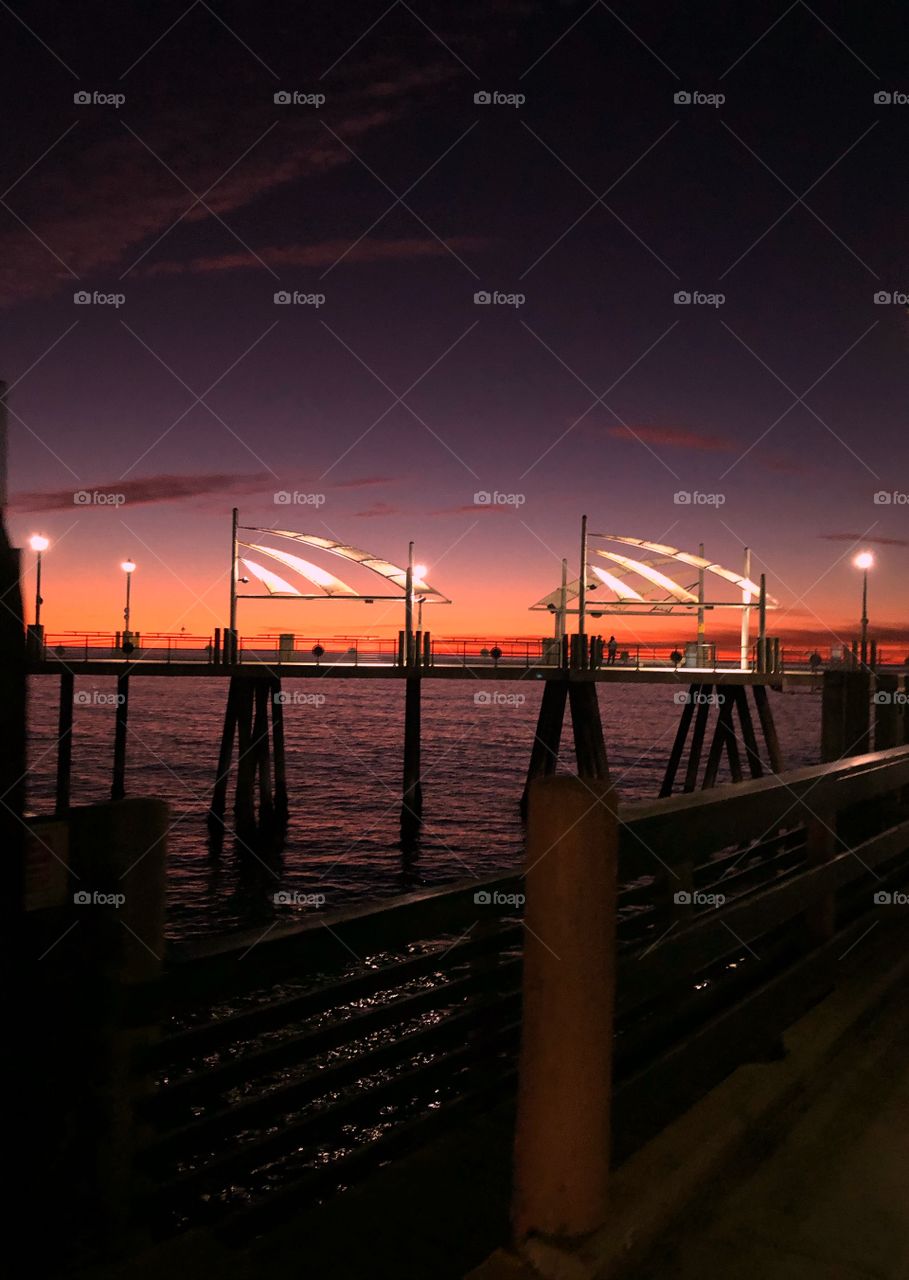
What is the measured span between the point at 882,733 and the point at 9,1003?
22.8 feet

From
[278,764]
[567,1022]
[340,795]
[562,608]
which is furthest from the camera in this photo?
[340,795]

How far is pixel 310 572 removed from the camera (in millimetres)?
27406

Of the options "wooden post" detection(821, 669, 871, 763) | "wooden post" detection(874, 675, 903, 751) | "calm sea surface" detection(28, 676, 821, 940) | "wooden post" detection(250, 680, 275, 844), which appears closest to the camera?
"wooden post" detection(821, 669, 871, 763)

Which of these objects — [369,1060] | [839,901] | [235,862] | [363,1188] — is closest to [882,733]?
[839,901]

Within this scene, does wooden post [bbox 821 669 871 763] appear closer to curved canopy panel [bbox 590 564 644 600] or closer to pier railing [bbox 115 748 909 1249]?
pier railing [bbox 115 748 909 1249]

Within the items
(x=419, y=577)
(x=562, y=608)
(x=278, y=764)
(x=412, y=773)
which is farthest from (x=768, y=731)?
(x=278, y=764)

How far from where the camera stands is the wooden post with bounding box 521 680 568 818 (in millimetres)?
20234

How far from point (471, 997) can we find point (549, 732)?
56.4ft

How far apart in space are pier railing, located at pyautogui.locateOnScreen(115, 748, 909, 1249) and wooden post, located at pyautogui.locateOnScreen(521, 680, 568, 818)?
1546 centimetres

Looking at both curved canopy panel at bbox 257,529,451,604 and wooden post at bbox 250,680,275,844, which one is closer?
wooden post at bbox 250,680,275,844

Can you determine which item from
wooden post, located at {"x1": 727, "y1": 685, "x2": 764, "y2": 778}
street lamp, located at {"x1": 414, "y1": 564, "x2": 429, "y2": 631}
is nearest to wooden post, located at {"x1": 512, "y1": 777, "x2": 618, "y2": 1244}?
wooden post, located at {"x1": 727, "y1": 685, "x2": 764, "y2": 778}
